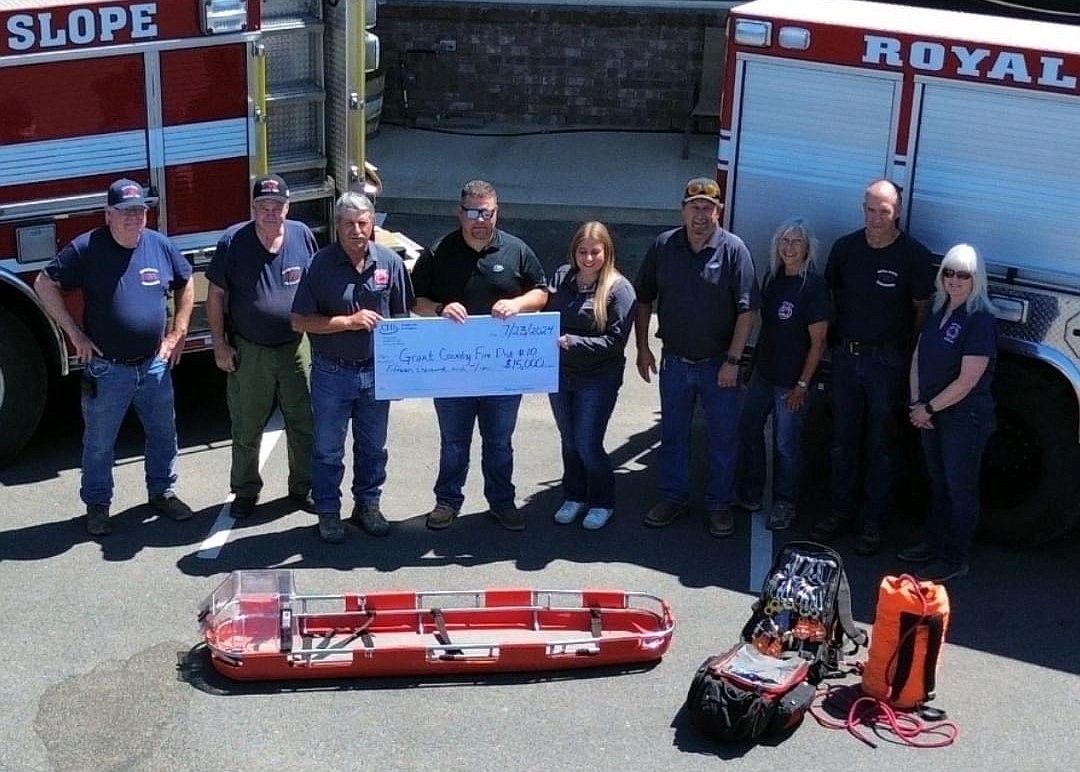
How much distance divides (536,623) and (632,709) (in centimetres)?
66

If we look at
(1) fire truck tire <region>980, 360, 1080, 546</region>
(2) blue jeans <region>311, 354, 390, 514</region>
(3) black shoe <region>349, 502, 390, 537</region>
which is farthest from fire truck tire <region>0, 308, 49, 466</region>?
(1) fire truck tire <region>980, 360, 1080, 546</region>

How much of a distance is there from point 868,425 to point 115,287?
3.72 meters

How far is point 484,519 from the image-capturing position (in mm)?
8406

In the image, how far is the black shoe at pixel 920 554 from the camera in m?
8.00

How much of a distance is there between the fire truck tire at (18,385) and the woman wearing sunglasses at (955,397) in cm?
454

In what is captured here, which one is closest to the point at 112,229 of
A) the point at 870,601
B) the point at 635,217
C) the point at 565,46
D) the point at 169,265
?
the point at 169,265

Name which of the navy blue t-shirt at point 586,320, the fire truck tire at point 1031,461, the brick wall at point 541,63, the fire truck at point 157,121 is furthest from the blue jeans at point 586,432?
the brick wall at point 541,63

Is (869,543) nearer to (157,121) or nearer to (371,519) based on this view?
(371,519)

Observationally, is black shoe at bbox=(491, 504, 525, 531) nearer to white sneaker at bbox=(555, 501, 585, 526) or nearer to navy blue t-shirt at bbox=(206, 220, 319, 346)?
white sneaker at bbox=(555, 501, 585, 526)

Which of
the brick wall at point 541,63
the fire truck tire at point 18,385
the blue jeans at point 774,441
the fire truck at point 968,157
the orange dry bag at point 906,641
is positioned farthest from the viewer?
the brick wall at point 541,63

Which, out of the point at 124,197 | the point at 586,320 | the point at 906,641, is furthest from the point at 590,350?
the point at 124,197

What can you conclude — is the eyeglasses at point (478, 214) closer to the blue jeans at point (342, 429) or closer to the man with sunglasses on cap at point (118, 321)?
the blue jeans at point (342, 429)

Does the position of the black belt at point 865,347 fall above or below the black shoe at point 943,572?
above

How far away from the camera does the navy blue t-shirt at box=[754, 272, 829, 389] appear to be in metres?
7.89
